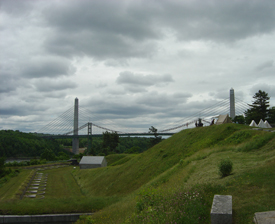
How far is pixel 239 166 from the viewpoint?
45.2 ft

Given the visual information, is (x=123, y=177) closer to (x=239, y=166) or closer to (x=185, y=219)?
(x=239, y=166)

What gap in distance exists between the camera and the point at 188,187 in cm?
1140

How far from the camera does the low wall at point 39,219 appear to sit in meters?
14.3

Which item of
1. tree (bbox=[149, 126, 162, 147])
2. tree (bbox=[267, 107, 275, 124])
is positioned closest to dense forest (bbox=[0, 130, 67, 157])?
tree (bbox=[149, 126, 162, 147])

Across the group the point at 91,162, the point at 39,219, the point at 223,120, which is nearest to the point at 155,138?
the point at 91,162

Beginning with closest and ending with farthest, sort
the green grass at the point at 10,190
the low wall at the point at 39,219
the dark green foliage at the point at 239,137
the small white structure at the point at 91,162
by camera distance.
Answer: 1. the low wall at the point at 39,219
2. the dark green foliage at the point at 239,137
3. the green grass at the point at 10,190
4. the small white structure at the point at 91,162

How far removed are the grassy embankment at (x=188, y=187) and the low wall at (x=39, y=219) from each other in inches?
22.1

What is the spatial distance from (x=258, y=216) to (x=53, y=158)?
84.6 metres

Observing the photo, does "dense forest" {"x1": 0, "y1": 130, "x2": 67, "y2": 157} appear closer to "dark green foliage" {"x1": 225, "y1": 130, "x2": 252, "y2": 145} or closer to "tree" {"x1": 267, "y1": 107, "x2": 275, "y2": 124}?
"tree" {"x1": 267, "y1": 107, "x2": 275, "y2": 124}

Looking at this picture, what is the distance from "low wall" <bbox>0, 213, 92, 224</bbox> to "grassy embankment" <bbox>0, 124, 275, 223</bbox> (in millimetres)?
562

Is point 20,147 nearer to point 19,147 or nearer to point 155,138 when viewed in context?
point 19,147

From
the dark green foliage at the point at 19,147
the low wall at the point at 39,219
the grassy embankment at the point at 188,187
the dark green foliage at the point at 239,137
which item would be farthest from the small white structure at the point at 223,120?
the dark green foliage at the point at 19,147

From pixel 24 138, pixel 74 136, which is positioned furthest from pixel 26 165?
pixel 24 138

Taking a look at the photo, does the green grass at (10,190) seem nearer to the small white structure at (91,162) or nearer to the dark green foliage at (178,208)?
the small white structure at (91,162)
